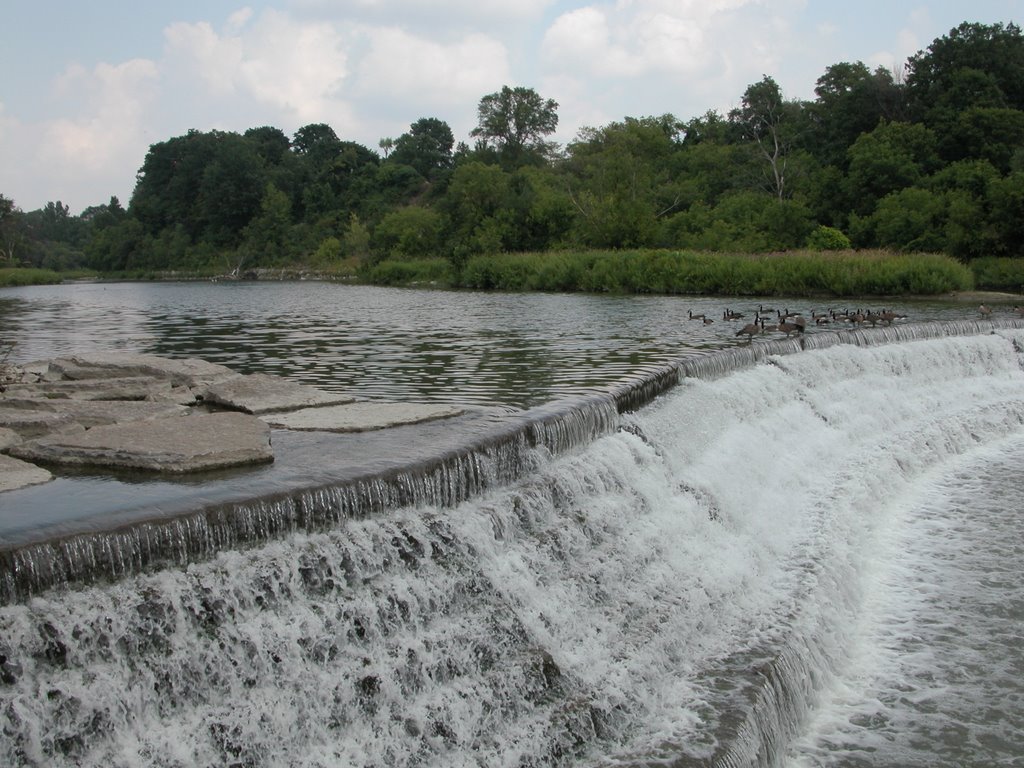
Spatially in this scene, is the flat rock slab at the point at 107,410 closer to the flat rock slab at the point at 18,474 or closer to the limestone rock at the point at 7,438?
the limestone rock at the point at 7,438

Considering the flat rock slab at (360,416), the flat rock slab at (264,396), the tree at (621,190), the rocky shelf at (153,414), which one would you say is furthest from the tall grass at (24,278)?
the flat rock slab at (360,416)

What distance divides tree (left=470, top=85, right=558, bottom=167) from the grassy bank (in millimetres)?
46191

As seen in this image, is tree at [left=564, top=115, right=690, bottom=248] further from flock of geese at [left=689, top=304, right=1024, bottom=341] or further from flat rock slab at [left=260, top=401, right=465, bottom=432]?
flat rock slab at [left=260, top=401, right=465, bottom=432]

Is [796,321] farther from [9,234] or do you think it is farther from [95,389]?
[9,234]

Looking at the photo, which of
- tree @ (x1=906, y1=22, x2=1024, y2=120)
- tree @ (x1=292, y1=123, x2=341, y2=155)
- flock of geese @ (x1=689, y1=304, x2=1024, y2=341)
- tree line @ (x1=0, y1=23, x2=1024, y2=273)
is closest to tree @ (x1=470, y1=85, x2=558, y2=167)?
tree line @ (x1=0, y1=23, x2=1024, y2=273)

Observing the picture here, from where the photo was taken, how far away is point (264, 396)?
10.1m

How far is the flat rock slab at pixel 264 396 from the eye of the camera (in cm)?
973

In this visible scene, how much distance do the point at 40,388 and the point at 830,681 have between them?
837 centimetres

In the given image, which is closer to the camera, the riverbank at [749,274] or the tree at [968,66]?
the riverbank at [749,274]

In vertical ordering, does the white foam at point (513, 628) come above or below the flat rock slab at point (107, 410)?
below

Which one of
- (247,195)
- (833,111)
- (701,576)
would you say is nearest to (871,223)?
(833,111)

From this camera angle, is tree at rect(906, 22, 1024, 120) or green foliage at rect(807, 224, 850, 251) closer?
green foliage at rect(807, 224, 850, 251)

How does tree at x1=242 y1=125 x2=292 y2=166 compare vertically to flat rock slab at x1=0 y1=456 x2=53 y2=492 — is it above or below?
above

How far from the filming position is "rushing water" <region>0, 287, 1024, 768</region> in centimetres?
494
